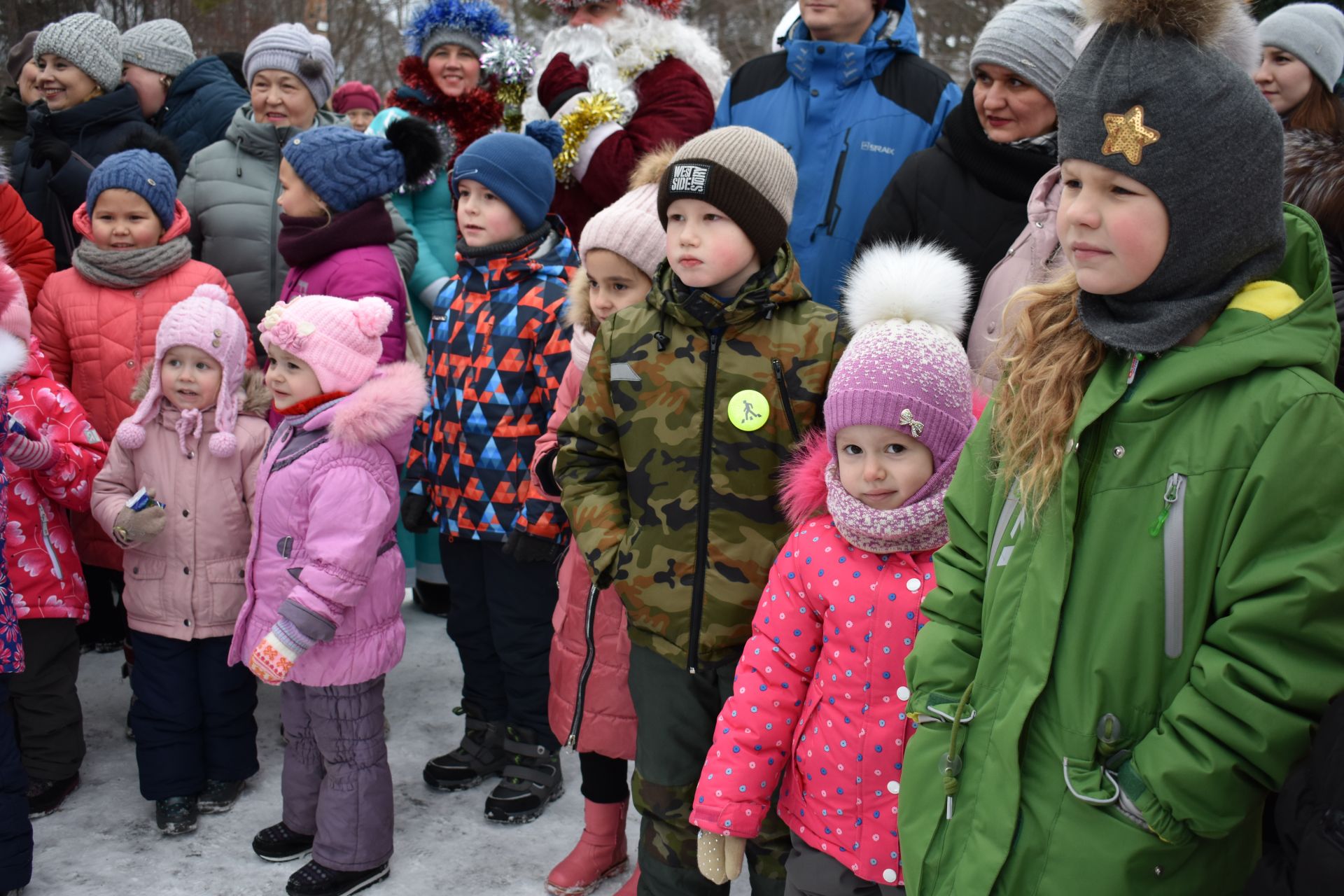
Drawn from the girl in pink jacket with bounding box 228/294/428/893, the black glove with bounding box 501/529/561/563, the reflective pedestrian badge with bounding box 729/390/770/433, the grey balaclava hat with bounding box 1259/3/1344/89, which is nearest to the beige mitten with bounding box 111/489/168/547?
the girl in pink jacket with bounding box 228/294/428/893

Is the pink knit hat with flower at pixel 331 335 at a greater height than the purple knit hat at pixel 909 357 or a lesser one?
lesser

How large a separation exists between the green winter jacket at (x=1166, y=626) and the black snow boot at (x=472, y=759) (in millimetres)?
2279

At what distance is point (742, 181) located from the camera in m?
2.73

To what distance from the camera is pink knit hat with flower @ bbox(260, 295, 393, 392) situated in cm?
339

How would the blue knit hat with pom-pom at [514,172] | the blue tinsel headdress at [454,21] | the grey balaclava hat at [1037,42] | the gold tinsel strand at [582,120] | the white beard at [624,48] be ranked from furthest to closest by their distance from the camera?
the blue tinsel headdress at [454,21] < the white beard at [624,48] < the gold tinsel strand at [582,120] < the blue knit hat with pom-pom at [514,172] < the grey balaclava hat at [1037,42]

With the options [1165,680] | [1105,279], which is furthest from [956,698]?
[1105,279]

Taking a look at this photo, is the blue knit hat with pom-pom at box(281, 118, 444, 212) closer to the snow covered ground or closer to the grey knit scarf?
the grey knit scarf

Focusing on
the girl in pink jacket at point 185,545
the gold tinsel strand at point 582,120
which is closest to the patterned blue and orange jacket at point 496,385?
the girl in pink jacket at point 185,545

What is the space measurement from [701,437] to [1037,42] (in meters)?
1.38

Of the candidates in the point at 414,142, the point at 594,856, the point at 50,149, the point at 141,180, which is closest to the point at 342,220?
the point at 414,142

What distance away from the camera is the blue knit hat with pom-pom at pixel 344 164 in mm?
4176

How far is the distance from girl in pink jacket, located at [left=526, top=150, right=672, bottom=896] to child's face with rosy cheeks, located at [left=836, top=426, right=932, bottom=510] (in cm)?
93

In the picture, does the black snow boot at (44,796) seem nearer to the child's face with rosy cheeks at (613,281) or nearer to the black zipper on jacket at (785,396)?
the child's face with rosy cheeks at (613,281)

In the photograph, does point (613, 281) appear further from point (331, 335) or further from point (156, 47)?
point (156, 47)
